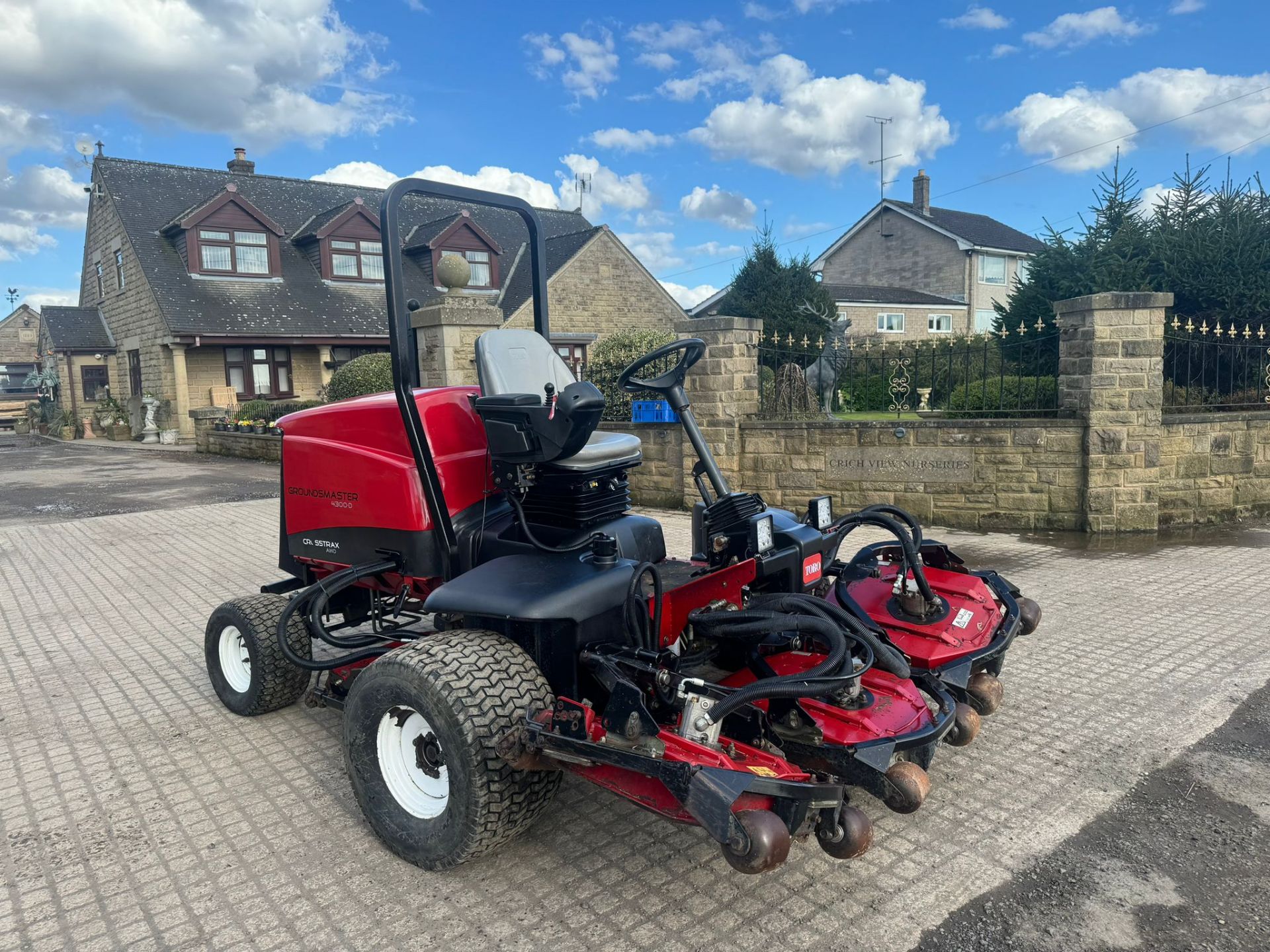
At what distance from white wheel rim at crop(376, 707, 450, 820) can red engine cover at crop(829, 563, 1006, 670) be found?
1.75m

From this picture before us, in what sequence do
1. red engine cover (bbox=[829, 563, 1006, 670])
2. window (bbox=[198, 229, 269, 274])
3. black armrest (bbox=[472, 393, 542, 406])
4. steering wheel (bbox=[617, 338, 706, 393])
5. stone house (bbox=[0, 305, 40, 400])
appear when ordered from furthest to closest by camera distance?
stone house (bbox=[0, 305, 40, 400]) → window (bbox=[198, 229, 269, 274]) → steering wheel (bbox=[617, 338, 706, 393]) → red engine cover (bbox=[829, 563, 1006, 670]) → black armrest (bbox=[472, 393, 542, 406])

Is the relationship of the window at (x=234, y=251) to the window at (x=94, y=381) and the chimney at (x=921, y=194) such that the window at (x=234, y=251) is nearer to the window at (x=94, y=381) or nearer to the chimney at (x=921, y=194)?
the window at (x=94, y=381)

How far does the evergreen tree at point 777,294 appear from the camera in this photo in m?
19.8

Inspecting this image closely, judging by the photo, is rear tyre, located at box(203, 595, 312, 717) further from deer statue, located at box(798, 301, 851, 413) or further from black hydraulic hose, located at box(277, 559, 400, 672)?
deer statue, located at box(798, 301, 851, 413)

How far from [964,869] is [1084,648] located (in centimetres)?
260

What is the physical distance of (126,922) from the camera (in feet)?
8.91

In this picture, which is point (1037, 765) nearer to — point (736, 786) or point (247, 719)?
point (736, 786)

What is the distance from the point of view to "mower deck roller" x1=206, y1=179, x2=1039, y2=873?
257 centimetres

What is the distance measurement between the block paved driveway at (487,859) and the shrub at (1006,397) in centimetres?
334

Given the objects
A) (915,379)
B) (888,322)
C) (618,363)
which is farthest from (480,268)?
(915,379)

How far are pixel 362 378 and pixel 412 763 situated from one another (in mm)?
13569

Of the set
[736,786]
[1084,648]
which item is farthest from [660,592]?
[1084,648]

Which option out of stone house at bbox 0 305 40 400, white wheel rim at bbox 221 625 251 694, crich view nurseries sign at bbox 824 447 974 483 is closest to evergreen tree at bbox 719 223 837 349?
crich view nurseries sign at bbox 824 447 974 483

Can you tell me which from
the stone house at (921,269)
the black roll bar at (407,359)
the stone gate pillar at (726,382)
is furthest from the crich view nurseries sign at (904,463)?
the stone house at (921,269)
